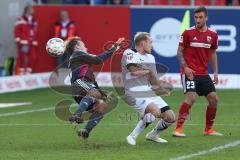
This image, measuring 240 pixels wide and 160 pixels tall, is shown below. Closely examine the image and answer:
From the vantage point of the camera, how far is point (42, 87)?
79.8ft

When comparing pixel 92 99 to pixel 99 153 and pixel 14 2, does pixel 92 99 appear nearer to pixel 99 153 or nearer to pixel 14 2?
pixel 99 153

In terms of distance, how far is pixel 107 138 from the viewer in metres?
13.9

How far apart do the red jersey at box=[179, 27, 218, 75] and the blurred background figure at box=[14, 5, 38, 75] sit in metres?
11.9

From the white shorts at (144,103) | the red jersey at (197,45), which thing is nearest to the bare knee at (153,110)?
the white shorts at (144,103)

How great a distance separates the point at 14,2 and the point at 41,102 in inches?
276

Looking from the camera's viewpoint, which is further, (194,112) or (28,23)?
(28,23)

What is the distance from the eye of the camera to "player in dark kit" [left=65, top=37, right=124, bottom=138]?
12766mm

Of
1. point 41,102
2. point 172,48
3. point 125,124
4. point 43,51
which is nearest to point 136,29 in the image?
point 172,48

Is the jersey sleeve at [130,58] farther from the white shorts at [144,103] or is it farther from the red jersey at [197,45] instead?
the red jersey at [197,45]

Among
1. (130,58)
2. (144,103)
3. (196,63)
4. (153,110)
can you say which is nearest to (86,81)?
(130,58)

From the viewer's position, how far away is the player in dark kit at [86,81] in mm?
12766

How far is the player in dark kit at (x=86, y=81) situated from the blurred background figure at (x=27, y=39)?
12402 millimetres

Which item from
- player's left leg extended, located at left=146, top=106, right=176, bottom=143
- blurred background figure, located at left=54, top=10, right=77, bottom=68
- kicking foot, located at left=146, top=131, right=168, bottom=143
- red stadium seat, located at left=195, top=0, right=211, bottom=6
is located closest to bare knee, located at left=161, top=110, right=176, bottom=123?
player's left leg extended, located at left=146, top=106, right=176, bottom=143

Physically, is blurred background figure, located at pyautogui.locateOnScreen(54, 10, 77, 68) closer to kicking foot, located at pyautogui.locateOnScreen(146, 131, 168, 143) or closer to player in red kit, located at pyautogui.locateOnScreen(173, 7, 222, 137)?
player in red kit, located at pyautogui.locateOnScreen(173, 7, 222, 137)
